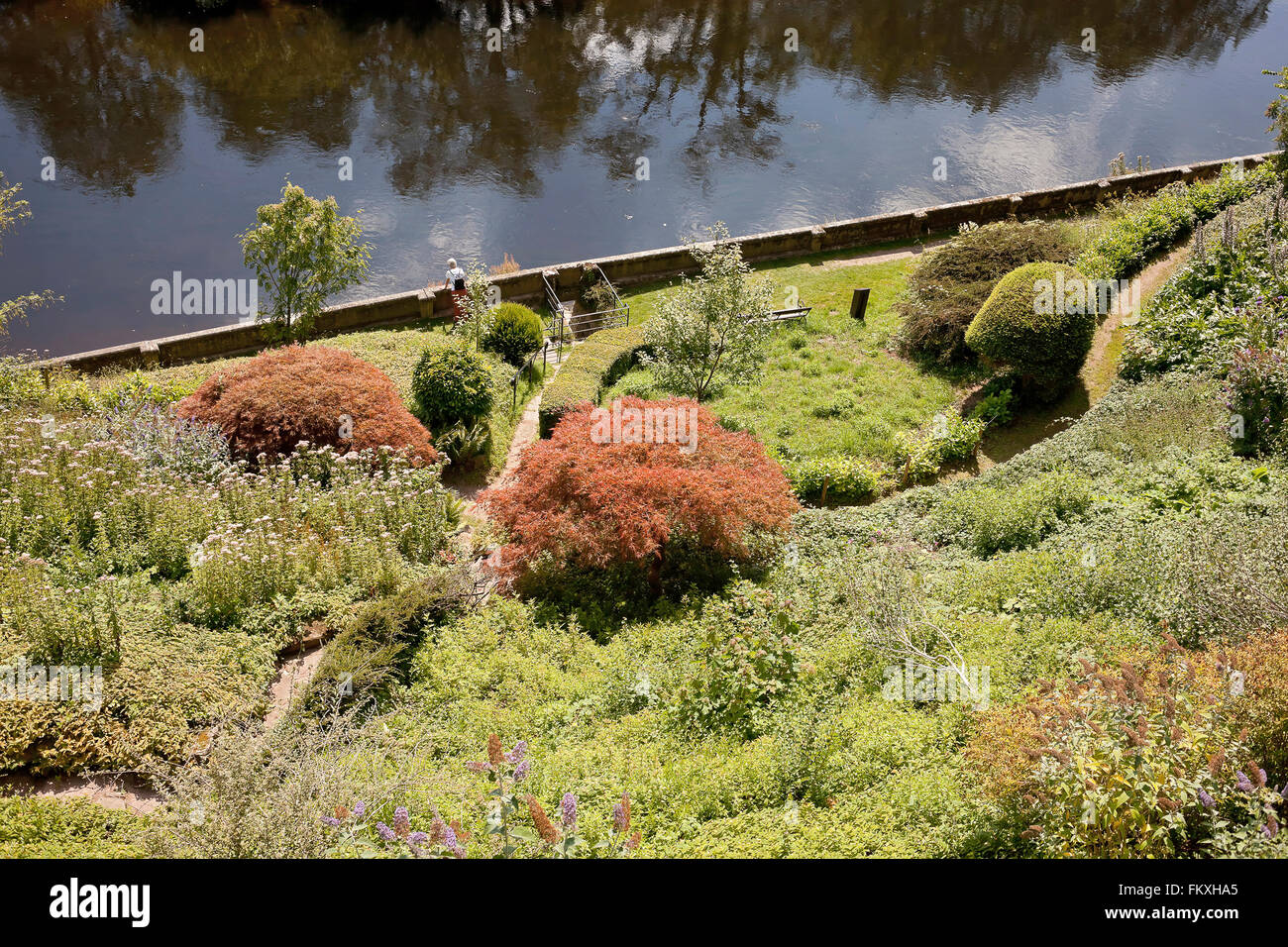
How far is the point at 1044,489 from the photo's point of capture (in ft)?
35.9

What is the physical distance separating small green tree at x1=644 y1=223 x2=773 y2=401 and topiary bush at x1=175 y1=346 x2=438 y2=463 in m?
4.00

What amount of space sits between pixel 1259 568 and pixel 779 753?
177 inches

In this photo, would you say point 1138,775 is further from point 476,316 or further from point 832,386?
point 476,316

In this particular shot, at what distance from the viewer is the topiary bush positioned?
12.1 m

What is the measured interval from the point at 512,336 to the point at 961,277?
813cm

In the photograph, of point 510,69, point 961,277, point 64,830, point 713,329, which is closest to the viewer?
point 64,830

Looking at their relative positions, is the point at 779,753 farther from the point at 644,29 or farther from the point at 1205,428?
the point at 644,29

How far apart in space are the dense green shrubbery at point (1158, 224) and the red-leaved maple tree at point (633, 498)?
9.39m

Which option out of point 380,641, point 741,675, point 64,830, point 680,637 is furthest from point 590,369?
point 64,830

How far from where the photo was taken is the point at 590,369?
15.2m

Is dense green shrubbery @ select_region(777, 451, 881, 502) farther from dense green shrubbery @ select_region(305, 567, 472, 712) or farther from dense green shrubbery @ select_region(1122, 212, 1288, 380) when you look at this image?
dense green shrubbery @ select_region(305, 567, 472, 712)

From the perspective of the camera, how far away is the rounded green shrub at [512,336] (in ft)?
52.6

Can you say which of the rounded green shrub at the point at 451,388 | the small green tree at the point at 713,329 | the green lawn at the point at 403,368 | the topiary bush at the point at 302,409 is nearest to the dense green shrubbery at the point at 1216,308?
the small green tree at the point at 713,329

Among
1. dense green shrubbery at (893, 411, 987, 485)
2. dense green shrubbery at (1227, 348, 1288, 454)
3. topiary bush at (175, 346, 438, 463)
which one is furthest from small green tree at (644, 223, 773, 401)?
dense green shrubbery at (1227, 348, 1288, 454)
